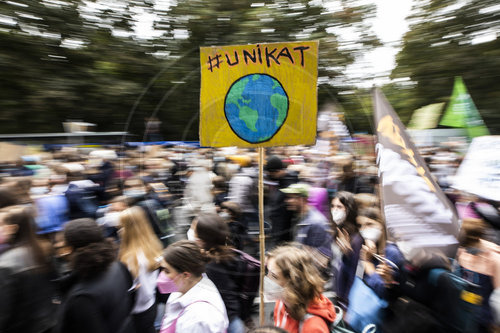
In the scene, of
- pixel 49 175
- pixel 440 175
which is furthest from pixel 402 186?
pixel 49 175

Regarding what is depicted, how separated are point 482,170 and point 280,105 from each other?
1.50m

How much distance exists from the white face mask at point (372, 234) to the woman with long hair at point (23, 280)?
80.5 inches

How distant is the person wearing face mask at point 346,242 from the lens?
307cm

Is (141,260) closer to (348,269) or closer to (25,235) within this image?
(25,235)

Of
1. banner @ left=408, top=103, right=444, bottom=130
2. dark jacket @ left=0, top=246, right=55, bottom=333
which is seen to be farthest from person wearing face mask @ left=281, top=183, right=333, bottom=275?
dark jacket @ left=0, top=246, right=55, bottom=333

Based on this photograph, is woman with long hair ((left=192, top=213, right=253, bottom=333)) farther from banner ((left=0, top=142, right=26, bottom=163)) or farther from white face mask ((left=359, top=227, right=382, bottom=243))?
banner ((left=0, top=142, right=26, bottom=163))

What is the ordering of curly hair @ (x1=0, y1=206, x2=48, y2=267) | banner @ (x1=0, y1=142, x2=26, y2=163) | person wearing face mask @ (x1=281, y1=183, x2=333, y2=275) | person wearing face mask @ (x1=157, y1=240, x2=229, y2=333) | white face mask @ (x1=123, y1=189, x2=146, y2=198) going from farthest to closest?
1. banner @ (x1=0, y1=142, x2=26, y2=163)
2. white face mask @ (x1=123, y1=189, x2=146, y2=198)
3. person wearing face mask @ (x1=281, y1=183, x2=333, y2=275)
4. curly hair @ (x1=0, y1=206, x2=48, y2=267)
5. person wearing face mask @ (x1=157, y1=240, x2=229, y2=333)

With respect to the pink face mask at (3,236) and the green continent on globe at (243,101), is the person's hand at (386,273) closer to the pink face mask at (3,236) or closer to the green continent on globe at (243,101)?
the green continent on globe at (243,101)

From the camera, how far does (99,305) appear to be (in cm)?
209

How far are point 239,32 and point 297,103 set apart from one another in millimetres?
8003

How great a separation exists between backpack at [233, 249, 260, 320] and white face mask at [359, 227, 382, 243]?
799 mm

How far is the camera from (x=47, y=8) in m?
10.6

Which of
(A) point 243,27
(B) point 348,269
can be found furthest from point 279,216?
(A) point 243,27

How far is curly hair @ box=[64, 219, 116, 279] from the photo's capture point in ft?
7.13
